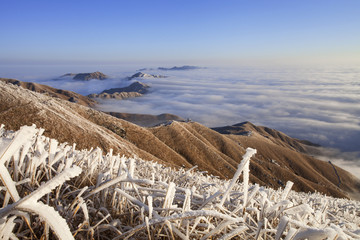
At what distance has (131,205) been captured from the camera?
178 cm

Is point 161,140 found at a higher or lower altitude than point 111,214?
lower

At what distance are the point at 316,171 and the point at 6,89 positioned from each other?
172 m

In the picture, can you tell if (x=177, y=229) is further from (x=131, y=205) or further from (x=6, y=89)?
(x=6, y=89)

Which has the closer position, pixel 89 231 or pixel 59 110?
pixel 89 231

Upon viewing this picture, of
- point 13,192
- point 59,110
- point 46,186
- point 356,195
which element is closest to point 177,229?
point 46,186

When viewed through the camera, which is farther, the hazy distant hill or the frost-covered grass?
the hazy distant hill

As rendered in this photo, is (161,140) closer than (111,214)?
No

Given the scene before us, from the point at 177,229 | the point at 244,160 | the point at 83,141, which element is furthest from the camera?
the point at 83,141

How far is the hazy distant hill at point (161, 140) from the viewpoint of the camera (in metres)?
29.9

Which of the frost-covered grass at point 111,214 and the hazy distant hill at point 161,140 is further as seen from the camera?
the hazy distant hill at point 161,140

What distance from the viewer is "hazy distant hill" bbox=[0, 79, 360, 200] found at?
2989 centimetres

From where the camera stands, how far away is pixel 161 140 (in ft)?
251

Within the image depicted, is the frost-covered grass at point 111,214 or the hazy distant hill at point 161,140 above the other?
the frost-covered grass at point 111,214

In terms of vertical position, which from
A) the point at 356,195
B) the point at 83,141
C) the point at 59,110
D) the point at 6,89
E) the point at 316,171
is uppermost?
the point at 6,89
